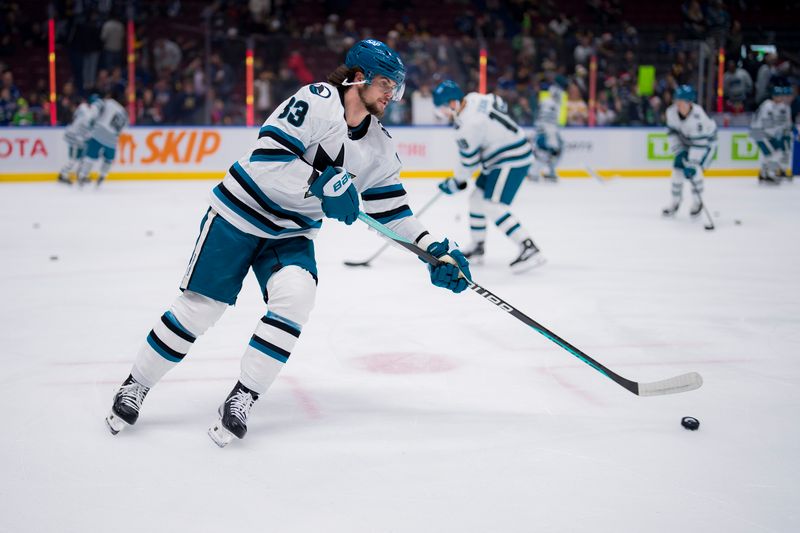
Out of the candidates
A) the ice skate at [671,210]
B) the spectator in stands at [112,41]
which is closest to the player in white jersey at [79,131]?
the spectator in stands at [112,41]

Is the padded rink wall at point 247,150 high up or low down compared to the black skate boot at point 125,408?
up

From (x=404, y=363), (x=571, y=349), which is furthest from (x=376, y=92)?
(x=404, y=363)

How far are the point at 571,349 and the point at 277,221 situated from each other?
928mm

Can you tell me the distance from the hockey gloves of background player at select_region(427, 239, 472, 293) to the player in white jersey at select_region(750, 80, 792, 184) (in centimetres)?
983

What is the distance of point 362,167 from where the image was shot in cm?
A: 266

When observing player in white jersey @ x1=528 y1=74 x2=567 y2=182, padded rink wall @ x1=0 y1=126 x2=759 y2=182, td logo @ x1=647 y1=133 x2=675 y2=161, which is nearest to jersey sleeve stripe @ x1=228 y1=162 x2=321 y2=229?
padded rink wall @ x1=0 y1=126 x2=759 y2=182

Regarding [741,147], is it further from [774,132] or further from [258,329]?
[258,329]

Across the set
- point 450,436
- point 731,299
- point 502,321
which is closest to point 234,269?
point 450,436

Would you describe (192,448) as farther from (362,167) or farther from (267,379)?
(362,167)

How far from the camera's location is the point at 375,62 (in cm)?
250

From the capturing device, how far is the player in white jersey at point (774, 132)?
11.5 meters

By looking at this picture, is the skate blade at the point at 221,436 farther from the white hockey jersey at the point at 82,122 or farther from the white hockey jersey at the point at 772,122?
the white hockey jersey at the point at 772,122

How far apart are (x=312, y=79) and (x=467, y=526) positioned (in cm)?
1025

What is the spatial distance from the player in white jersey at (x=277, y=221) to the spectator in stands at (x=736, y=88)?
11.6 meters
